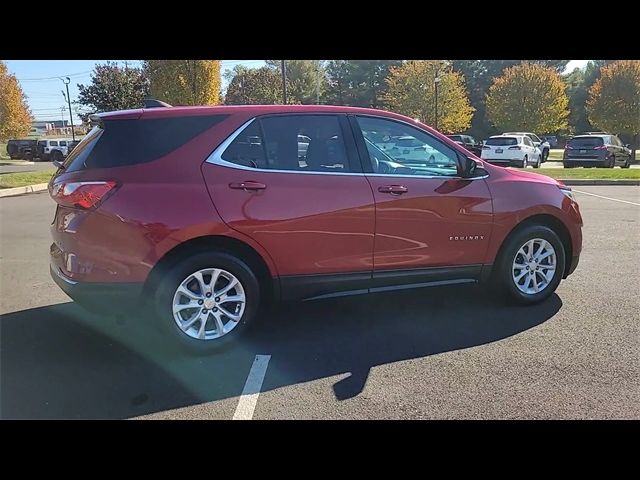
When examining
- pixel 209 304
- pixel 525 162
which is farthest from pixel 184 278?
pixel 525 162

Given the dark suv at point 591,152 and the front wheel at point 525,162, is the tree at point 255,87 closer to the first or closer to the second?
the front wheel at point 525,162

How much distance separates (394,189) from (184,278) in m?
1.85

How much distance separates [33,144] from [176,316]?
42.4 m

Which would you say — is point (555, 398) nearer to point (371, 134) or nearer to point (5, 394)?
point (371, 134)

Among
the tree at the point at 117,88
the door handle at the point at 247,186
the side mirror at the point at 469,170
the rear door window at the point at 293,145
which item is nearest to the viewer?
the door handle at the point at 247,186

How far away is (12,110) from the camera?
104 ft

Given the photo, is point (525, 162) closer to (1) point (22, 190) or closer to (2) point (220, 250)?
(1) point (22, 190)

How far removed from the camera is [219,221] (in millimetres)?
3648

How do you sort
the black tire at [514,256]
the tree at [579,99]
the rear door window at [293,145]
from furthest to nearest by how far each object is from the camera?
the tree at [579,99]
the black tire at [514,256]
the rear door window at [293,145]

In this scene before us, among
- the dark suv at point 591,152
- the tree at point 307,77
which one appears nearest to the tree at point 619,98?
the dark suv at point 591,152

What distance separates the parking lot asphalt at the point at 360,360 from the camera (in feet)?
9.88

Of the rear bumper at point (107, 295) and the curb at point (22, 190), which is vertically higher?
the rear bumper at point (107, 295)

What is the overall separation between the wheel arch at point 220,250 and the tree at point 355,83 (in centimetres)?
5818

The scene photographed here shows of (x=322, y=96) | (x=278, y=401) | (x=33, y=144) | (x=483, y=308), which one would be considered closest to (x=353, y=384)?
(x=278, y=401)
